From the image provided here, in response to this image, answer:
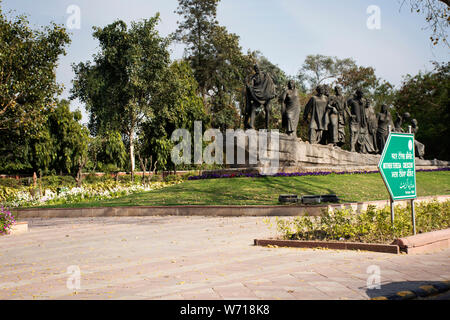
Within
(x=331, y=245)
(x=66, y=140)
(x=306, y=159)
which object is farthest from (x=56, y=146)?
(x=331, y=245)

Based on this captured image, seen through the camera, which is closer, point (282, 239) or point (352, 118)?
point (282, 239)

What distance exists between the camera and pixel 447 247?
728cm

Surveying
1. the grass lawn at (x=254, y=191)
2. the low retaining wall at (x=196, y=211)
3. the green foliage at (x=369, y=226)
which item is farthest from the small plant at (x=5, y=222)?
the green foliage at (x=369, y=226)

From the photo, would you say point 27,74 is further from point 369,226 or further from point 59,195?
point 369,226

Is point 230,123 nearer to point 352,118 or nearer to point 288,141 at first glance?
point 352,118

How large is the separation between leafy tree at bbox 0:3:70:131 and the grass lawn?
24.7 feet

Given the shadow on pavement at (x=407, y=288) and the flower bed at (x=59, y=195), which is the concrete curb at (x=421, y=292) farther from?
the flower bed at (x=59, y=195)

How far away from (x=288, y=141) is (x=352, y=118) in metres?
9.17

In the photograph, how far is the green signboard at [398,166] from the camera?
7539 millimetres

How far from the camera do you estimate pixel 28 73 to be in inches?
876

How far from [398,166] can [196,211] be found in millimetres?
7972

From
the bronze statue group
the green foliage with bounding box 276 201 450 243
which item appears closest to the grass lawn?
the bronze statue group
